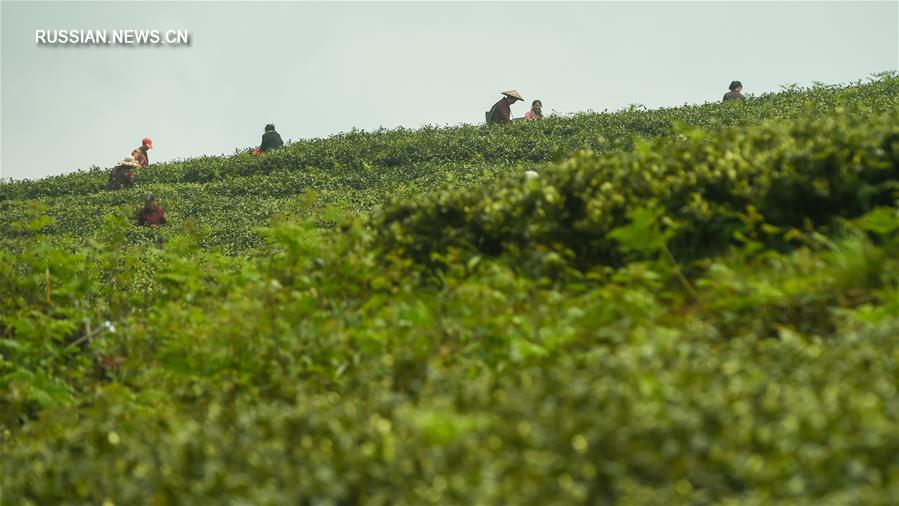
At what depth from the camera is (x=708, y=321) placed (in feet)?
23.6

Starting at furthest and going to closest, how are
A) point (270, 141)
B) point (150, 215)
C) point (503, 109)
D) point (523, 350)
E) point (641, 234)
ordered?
1. point (270, 141)
2. point (503, 109)
3. point (150, 215)
4. point (641, 234)
5. point (523, 350)

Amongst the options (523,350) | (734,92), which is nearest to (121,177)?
(734,92)

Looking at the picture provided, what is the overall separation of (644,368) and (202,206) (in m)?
22.7

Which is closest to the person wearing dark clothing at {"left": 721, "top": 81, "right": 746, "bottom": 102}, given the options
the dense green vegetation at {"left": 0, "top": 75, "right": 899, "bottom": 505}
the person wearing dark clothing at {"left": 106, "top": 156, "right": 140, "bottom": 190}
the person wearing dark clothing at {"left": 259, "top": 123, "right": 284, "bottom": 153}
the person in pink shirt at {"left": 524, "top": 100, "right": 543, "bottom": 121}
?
the person in pink shirt at {"left": 524, "top": 100, "right": 543, "bottom": 121}

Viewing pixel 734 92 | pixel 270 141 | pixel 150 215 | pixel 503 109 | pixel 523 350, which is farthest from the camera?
pixel 270 141

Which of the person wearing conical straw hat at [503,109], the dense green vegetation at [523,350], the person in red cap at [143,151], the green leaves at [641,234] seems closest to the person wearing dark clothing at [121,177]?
the person in red cap at [143,151]

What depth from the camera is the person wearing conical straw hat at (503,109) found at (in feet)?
105

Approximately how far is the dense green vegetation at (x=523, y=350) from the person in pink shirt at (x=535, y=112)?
65.2ft

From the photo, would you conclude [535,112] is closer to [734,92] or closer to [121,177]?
[734,92]

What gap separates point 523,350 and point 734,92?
2540 cm

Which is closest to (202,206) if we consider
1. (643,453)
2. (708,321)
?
(708,321)

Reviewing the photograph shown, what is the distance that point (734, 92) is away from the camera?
3073 centimetres

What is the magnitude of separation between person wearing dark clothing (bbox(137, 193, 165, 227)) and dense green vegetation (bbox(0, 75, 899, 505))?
40.1 ft

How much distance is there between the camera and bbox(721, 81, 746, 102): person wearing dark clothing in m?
30.2
